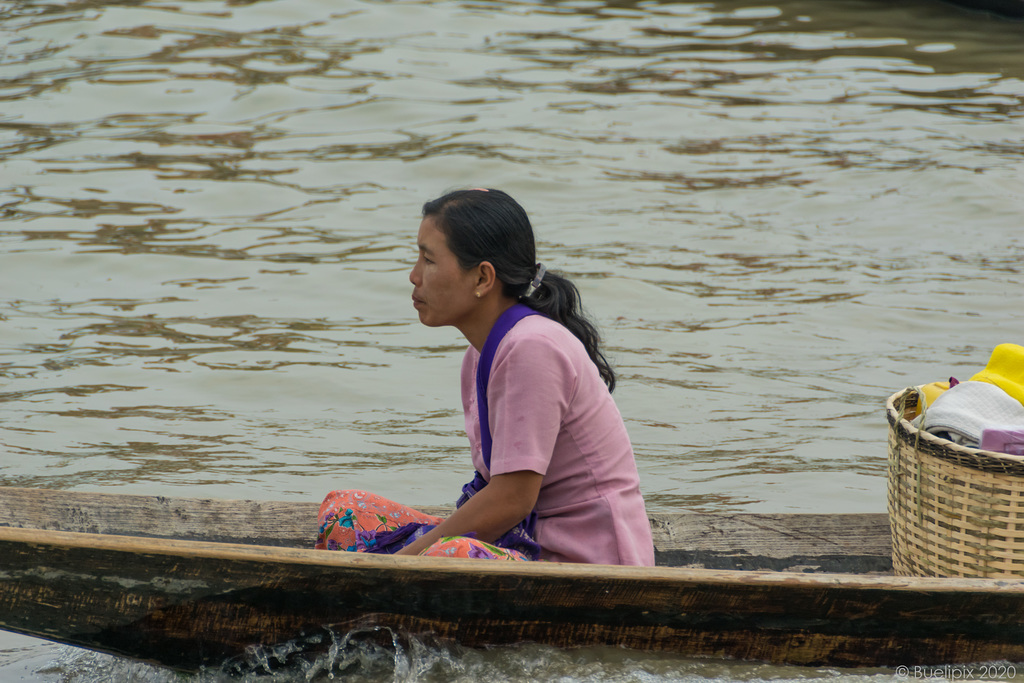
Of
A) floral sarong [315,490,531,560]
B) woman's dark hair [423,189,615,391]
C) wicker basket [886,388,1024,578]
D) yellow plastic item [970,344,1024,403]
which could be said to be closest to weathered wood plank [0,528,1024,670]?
wicker basket [886,388,1024,578]

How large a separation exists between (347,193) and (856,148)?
4168 millimetres

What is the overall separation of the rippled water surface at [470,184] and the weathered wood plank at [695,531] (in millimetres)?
417

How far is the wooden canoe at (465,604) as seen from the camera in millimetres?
2127

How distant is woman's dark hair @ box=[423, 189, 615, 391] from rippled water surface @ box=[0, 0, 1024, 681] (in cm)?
79

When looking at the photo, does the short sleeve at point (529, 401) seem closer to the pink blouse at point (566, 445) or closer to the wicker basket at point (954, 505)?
the pink blouse at point (566, 445)

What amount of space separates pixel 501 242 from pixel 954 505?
1.21 meters

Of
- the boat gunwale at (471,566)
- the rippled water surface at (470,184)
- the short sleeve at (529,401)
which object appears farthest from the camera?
the rippled water surface at (470,184)

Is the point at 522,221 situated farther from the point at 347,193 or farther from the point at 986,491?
the point at 347,193

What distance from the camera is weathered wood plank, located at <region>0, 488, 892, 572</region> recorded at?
292 centimetres

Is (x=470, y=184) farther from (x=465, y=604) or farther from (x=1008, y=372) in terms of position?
(x=465, y=604)

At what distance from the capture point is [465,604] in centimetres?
228

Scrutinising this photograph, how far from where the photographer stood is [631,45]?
11594mm

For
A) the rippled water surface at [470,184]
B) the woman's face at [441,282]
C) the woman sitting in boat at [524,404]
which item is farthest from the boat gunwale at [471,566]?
the woman's face at [441,282]

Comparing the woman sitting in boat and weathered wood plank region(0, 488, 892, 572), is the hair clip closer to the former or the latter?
the woman sitting in boat
